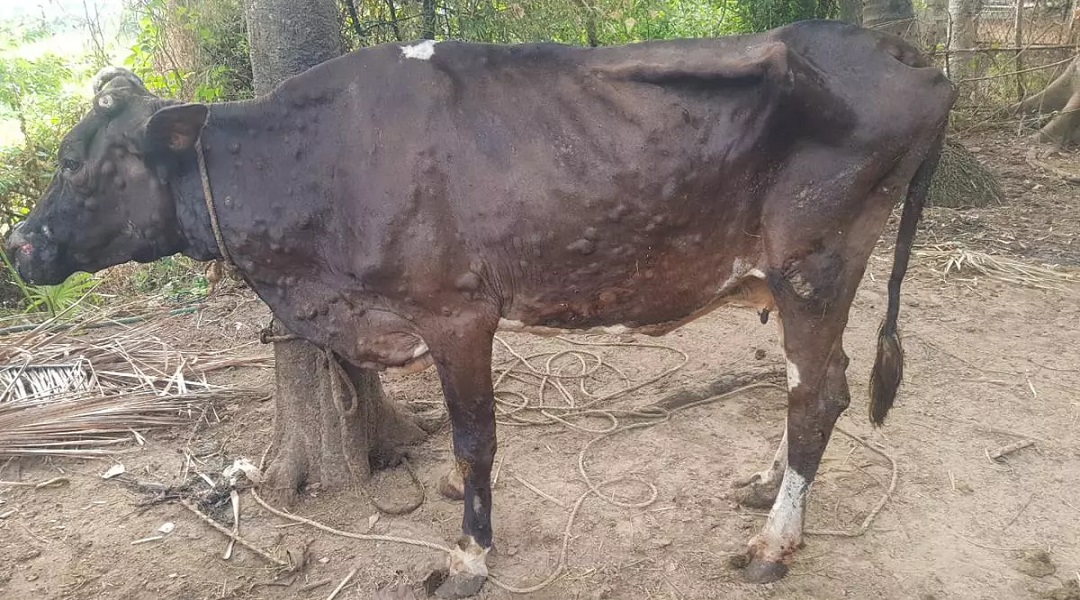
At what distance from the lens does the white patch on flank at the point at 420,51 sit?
3.03m

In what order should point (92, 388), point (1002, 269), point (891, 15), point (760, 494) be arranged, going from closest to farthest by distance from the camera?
point (760, 494) < point (92, 388) < point (1002, 269) < point (891, 15)

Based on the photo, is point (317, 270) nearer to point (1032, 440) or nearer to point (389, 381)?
point (389, 381)

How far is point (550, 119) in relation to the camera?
9.76 feet

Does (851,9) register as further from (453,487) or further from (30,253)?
(30,253)

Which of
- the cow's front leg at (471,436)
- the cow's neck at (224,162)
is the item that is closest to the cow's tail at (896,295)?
the cow's front leg at (471,436)

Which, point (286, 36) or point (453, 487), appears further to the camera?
point (453, 487)

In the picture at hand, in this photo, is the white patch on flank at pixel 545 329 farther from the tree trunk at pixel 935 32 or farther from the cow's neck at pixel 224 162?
the tree trunk at pixel 935 32

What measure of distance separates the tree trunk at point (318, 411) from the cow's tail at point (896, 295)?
2.41 meters

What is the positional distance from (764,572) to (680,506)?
57 centimetres

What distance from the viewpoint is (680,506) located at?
3.73 metres

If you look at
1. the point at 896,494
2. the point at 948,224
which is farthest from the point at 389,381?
the point at 948,224

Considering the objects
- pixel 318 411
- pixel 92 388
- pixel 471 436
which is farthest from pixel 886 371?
pixel 92 388

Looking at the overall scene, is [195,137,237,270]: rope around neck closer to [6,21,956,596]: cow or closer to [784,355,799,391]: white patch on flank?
[6,21,956,596]: cow

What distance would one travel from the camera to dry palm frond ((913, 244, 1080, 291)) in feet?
20.2
